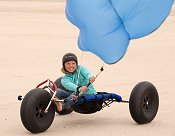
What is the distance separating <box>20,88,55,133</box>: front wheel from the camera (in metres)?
7.72

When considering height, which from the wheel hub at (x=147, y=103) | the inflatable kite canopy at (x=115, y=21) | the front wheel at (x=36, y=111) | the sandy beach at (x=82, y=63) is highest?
the inflatable kite canopy at (x=115, y=21)

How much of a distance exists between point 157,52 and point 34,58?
4.53 m

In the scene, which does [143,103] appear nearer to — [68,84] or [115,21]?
[68,84]

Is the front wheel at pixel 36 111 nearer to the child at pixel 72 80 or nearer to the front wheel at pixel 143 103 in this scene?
the child at pixel 72 80

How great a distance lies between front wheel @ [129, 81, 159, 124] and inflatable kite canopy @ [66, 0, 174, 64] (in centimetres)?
83

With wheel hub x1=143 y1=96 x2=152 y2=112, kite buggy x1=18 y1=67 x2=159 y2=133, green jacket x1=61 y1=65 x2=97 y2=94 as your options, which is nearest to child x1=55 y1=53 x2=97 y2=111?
green jacket x1=61 y1=65 x2=97 y2=94

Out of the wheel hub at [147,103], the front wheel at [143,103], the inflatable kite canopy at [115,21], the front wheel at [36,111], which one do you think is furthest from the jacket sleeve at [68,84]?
the wheel hub at [147,103]

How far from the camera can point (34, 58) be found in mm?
16219

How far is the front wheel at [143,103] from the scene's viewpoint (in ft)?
28.0

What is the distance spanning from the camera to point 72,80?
872 centimetres

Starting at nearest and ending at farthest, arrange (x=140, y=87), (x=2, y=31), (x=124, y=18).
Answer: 1. (x=124, y=18)
2. (x=140, y=87)
3. (x=2, y=31)

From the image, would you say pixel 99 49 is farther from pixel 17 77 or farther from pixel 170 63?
pixel 170 63

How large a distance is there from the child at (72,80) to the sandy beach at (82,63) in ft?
1.53

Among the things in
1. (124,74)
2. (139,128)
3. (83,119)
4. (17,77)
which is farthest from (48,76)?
(139,128)
